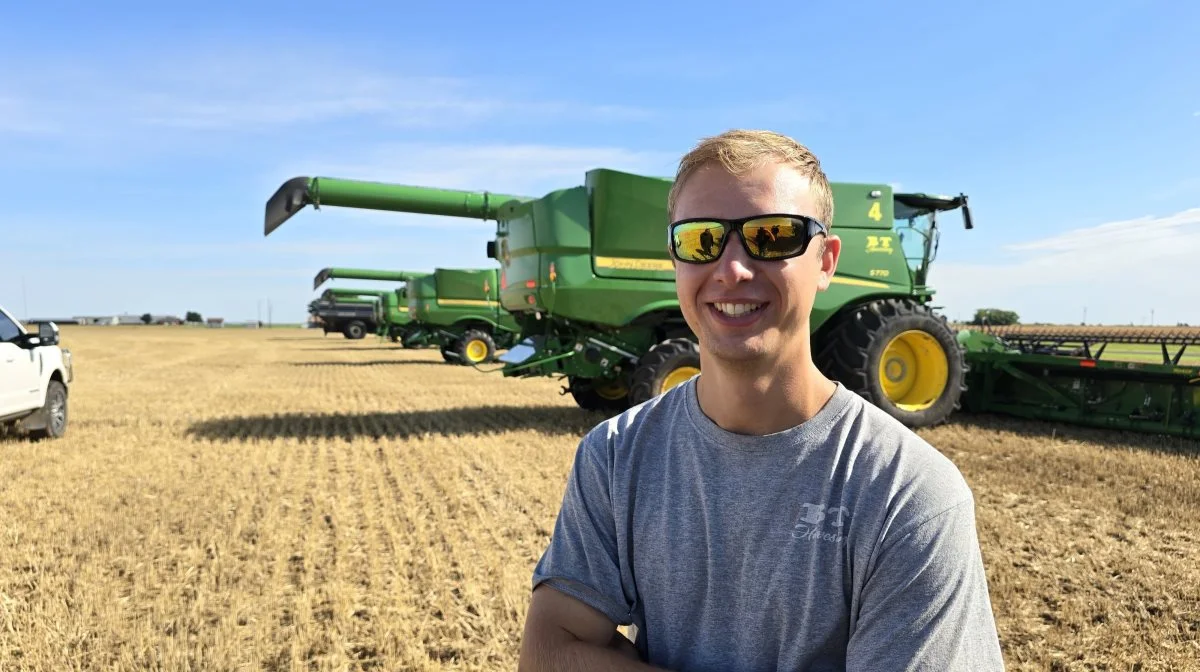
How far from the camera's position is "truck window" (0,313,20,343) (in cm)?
749

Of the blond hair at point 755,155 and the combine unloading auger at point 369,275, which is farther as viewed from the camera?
the combine unloading auger at point 369,275

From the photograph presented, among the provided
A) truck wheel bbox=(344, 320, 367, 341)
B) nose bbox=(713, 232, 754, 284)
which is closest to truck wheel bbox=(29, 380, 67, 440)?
nose bbox=(713, 232, 754, 284)

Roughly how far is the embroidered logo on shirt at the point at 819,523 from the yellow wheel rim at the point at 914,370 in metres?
7.52

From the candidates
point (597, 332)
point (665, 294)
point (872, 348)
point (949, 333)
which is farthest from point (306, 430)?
point (949, 333)

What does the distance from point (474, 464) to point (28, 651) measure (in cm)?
367

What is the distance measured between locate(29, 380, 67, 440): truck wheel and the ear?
8835mm

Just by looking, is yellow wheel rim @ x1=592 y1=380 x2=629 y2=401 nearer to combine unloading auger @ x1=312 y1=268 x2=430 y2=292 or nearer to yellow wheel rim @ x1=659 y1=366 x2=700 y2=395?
Result: yellow wheel rim @ x1=659 y1=366 x2=700 y2=395

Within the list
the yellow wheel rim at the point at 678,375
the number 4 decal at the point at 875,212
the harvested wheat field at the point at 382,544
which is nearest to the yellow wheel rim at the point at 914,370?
the harvested wheat field at the point at 382,544

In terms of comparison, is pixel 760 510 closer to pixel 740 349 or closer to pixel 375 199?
pixel 740 349

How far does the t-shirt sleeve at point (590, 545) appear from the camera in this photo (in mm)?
1395

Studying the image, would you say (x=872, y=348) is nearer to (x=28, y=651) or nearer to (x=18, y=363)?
(x=28, y=651)

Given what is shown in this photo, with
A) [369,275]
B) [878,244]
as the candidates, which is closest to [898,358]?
[878,244]

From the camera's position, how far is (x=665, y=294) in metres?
8.16

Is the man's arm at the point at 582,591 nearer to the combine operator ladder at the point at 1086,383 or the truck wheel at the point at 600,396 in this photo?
the combine operator ladder at the point at 1086,383
